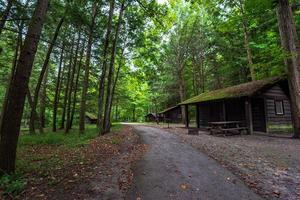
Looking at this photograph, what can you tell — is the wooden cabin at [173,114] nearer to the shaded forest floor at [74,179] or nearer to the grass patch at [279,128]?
the grass patch at [279,128]

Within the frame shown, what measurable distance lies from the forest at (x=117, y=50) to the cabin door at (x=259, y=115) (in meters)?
2.80

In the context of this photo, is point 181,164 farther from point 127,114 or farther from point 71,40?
point 127,114

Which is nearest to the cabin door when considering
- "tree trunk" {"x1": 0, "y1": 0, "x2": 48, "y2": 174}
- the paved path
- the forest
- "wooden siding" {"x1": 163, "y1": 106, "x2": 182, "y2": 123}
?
the forest

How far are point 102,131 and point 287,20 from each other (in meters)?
13.5

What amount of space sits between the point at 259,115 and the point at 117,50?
13509mm

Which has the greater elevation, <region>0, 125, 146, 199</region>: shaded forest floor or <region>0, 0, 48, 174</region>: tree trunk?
<region>0, 0, 48, 174</region>: tree trunk

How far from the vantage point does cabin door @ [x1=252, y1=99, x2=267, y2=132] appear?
603 inches

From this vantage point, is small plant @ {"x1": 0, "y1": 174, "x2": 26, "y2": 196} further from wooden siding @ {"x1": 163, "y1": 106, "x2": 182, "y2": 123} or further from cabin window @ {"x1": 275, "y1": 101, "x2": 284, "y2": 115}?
wooden siding @ {"x1": 163, "y1": 106, "x2": 182, "y2": 123}

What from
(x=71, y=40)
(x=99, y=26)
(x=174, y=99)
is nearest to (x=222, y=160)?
(x=99, y=26)

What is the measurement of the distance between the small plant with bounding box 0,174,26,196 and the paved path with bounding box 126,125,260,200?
2294 mm

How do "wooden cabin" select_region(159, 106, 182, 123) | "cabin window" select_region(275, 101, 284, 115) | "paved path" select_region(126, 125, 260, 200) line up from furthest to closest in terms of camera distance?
"wooden cabin" select_region(159, 106, 182, 123), "cabin window" select_region(275, 101, 284, 115), "paved path" select_region(126, 125, 260, 200)

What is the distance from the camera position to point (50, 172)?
518 centimetres

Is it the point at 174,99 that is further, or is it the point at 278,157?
the point at 174,99

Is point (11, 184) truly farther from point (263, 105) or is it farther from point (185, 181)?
point (263, 105)
